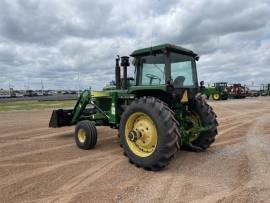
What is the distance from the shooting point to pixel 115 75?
8.07 meters

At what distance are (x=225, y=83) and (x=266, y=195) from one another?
3546 cm

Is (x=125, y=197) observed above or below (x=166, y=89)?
below

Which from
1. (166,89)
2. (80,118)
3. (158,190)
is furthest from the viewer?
(80,118)

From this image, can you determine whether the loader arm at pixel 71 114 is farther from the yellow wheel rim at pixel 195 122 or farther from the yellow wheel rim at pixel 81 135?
the yellow wheel rim at pixel 195 122

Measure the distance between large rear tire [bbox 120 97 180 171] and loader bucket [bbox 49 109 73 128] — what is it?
3.26 meters

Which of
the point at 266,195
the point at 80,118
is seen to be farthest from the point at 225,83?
the point at 266,195

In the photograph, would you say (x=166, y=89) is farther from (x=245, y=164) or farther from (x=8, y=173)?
(x=8, y=173)

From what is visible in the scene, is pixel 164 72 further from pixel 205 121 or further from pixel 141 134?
pixel 205 121

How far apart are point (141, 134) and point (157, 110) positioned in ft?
2.38

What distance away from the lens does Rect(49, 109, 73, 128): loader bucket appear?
9.23 meters

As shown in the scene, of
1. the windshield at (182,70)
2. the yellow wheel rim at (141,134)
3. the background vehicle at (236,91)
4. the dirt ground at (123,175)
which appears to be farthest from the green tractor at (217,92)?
the yellow wheel rim at (141,134)

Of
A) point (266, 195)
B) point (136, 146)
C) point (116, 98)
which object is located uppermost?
point (116, 98)

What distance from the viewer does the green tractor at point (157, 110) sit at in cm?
587

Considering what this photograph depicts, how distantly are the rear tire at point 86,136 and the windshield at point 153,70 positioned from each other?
1.84m
